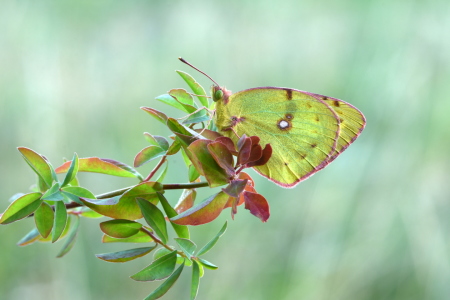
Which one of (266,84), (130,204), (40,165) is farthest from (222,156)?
(266,84)

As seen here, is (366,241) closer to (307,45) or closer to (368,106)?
(368,106)

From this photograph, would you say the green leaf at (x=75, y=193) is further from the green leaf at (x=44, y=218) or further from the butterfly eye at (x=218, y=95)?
the butterfly eye at (x=218, y=95)

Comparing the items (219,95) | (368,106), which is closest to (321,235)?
(368,106)

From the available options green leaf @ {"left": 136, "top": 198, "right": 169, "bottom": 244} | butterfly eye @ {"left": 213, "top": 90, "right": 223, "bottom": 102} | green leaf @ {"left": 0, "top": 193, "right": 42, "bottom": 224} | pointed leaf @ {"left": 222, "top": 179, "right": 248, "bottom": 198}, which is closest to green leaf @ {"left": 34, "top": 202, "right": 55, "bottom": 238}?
green leaf @ {"left": 0, "top": 193, "right": 42, "bottom": 224}

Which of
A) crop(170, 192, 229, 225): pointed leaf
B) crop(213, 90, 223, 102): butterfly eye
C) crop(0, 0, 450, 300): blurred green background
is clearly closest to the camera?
crop(170, 192, 229, 225): pointed leaf

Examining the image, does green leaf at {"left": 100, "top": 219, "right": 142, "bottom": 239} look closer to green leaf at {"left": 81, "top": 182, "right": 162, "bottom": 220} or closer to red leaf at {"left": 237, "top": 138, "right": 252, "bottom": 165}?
green leaf at {"left": 81, "top": 182, "right": 162, "bottom": 220}

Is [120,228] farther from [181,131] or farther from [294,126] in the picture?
[294,126]
